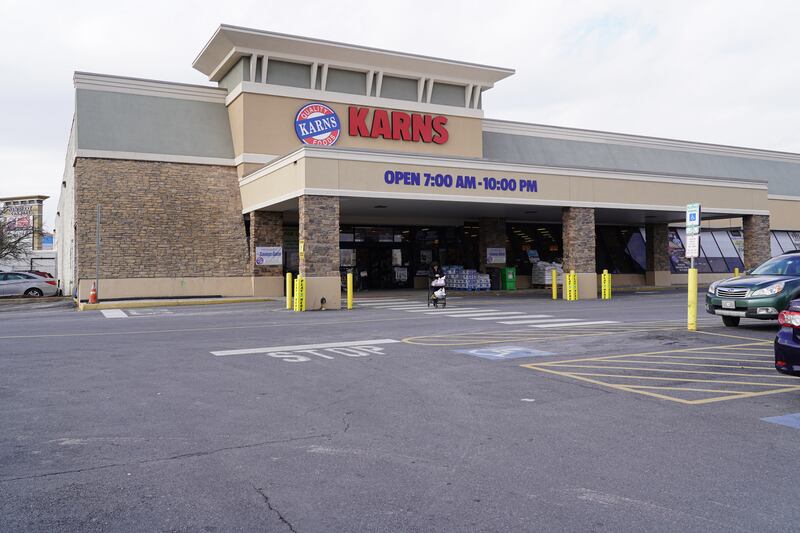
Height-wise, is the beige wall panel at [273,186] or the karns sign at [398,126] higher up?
the karns sign at [398,126]

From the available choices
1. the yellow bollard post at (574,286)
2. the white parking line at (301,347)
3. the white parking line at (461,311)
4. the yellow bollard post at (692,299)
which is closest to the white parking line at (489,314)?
the white parking line at (461,311)

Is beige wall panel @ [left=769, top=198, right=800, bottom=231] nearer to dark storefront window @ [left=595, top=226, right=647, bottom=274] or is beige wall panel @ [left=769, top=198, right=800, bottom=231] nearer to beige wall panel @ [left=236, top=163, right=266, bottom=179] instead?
dark storefront window @ [left=595, top=226, right=647, bottom=274]

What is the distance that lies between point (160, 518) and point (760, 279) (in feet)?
46.3

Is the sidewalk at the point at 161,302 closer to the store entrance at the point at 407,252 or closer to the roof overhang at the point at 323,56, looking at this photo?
the store entrance at the point at 407,252

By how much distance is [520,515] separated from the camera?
4324 millimetres

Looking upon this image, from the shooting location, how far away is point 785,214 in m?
42.8

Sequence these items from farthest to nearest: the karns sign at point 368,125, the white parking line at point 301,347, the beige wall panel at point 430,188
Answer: the karns sign at point 368,125 < the beige wall panel at point 430,188 < the white parking line at point 301,347

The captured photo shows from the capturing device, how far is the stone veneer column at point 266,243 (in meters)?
27.7

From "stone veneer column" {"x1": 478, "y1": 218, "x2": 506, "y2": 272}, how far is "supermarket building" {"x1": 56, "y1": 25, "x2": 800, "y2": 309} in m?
0.08

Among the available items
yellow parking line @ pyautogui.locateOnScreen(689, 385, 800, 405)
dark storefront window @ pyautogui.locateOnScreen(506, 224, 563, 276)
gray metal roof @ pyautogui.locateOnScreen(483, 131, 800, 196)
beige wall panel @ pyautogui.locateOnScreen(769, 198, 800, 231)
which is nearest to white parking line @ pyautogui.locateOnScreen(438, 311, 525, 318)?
yellow parking line @ pyautogui.locateOnScreen(689, 385, 800, 405)

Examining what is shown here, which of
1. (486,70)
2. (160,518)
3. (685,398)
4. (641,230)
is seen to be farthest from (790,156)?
(160,518)

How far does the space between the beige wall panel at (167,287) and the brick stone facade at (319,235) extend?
7413 mm

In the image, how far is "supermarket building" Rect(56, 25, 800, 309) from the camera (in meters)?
24.2

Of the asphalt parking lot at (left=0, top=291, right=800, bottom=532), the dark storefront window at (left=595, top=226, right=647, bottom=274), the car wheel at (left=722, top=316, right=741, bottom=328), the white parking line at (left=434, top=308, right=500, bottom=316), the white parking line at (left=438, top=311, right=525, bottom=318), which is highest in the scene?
the dark storefront window at (left=595, top=226, right=647, bottom=274)
